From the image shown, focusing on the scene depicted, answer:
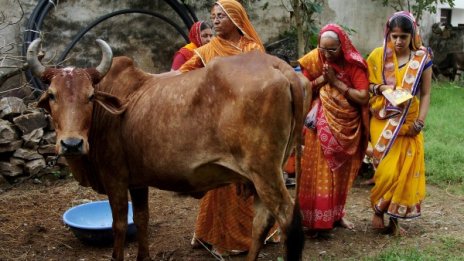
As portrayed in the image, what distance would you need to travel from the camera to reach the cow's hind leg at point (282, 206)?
3.43m

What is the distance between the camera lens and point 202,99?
140 inches

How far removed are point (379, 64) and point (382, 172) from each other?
2.84ft

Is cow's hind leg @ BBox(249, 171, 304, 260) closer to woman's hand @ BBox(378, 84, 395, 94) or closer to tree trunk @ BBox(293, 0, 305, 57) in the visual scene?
woman's hand @ BBox(378, 84, 395, 94)

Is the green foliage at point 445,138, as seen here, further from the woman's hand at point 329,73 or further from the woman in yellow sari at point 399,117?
the woman's hand at point 329,73

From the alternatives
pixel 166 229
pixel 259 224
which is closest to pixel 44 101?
pixel 259 224

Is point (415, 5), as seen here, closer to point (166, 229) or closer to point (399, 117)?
point (399, 117)

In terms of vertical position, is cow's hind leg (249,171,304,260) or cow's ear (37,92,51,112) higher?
cow's ear (37,92,51,112)

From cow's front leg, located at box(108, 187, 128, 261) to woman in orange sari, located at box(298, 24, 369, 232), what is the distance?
1518 mm

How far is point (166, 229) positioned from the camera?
520 cm

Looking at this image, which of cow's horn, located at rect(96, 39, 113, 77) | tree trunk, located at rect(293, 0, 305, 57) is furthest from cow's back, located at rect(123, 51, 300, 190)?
tree trunk, located at rect(293, 0, 305, 57)

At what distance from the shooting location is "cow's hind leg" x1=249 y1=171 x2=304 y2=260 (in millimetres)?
3426

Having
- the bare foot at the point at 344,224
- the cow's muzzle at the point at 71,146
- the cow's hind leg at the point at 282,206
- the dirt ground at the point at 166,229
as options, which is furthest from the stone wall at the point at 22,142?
the cow's hind leg at the point at 282,206

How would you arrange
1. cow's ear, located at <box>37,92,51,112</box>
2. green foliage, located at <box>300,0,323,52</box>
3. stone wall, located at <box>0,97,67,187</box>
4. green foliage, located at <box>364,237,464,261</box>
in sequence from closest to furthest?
cow's ear, located at <box>37,92,51,112</box> → green foliage, located at <box>364,237,464,261</box> → stone wall, located at <box>0,97,67,187</box> → green foliage, located at <box>300,0,323,52</box>

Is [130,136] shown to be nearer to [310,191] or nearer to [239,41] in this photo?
[239,41]
